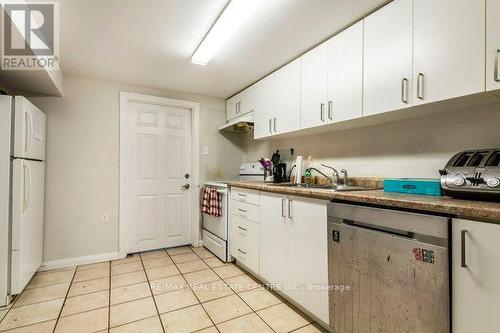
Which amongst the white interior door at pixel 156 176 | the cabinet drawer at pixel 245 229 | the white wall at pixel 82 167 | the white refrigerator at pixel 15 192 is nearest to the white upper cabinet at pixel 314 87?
the cabinet drawer at pixel 245 229

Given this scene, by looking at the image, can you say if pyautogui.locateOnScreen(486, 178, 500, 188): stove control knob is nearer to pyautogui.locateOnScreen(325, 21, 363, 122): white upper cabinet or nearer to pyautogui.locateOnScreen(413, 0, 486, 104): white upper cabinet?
pyautogui.locateOnScreen(413, 0, 486, 104): white upper cabinet

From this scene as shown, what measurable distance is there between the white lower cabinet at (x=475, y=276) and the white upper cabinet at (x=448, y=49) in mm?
700

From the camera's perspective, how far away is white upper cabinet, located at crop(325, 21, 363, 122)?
5.70 ft

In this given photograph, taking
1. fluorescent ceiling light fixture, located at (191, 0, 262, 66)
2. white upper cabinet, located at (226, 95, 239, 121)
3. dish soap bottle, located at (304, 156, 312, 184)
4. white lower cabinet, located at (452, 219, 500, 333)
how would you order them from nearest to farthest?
white lower cabinet, located at (452, 219, 500, 333)
fluorescent ceiling light fixture, located at (191, 0, 262, 66)
dish soap bottle, located at (304, 156, 312, 184)
white upper cabinet, located at (226, 95, 239, 121)

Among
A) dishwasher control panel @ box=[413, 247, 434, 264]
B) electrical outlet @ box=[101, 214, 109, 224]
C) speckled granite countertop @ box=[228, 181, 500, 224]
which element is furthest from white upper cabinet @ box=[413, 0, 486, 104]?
electrical outlet @ box=[101, 214, 109, 224]

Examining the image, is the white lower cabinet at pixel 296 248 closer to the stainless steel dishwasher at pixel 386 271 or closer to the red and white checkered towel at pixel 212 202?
the stainless steel dishwasher at pixel 386 271

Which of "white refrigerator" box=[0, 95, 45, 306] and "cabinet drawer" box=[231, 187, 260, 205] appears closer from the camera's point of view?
"white refrigerator" box=[0, 95, 45, 306]

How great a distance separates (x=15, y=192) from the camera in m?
1.94

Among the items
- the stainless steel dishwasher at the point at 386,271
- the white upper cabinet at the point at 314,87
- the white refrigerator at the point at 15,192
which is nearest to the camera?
the stainless steel dishwasher at the point at 386,271

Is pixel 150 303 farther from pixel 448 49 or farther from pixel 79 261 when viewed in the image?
pixel 448 49

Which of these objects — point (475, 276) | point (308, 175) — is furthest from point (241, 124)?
point (475, 276)

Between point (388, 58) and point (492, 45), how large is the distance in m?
0.50

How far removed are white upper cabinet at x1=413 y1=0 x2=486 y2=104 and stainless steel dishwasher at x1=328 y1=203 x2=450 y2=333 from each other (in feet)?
2.34

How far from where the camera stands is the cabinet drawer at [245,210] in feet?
7.72
